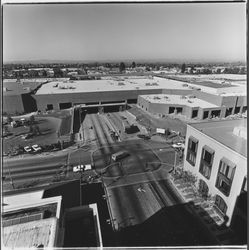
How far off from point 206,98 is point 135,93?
8822 mm

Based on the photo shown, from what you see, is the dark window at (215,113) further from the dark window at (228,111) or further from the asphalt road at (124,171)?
the asphalt road at (124,171)

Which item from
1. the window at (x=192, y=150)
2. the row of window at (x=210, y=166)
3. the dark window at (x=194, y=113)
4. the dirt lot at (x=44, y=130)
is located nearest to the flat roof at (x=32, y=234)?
the row of window at (x=210, y=166)

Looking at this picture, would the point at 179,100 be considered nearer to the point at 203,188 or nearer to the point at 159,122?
the point at 159,122

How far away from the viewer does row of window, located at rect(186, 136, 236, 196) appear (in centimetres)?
680

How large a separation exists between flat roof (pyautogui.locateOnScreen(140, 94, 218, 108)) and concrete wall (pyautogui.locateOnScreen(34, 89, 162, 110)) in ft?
5.85

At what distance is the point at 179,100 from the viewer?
22547 mm

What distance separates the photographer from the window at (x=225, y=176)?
6.64m

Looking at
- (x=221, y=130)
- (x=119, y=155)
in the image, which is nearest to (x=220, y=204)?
(x=221, y=130)

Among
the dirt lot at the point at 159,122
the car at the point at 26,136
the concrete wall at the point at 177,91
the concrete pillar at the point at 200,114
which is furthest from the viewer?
the concrete wall at the point at 177,91

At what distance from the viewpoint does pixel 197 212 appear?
7.94 meters

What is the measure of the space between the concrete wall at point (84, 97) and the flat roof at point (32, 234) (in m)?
19.7

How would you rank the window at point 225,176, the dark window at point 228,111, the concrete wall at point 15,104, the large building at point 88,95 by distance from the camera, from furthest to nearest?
the large building at point 88,95
the dark window at point 228,111
the concrete wall at point 15,104
the window at point 225,176

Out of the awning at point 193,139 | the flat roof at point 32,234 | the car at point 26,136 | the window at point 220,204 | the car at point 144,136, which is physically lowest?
the window at point 220,204

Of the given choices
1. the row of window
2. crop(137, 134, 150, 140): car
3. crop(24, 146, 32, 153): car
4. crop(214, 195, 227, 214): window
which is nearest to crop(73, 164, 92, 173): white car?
crop(24, 146, 32, 153): car
